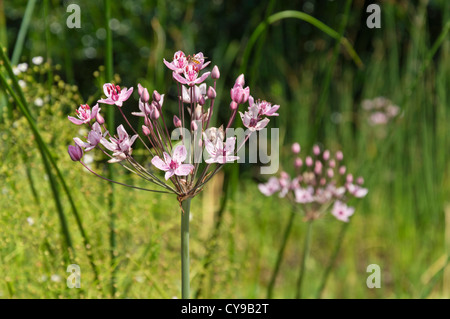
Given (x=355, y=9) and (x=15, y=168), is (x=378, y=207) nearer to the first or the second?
(x=355, y=9)

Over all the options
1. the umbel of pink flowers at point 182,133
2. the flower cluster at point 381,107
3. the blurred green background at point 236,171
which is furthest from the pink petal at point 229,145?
the flower cluster at point 381,107

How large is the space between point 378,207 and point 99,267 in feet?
6.24

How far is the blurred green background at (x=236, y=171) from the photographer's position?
120cm

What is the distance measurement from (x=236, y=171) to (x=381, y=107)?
1.89m

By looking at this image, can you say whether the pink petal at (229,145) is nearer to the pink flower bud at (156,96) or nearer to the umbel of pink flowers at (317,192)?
the pink flower bud at (156,96)

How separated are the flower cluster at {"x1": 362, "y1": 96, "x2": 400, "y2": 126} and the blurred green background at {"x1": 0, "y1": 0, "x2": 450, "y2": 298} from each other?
0.08 m

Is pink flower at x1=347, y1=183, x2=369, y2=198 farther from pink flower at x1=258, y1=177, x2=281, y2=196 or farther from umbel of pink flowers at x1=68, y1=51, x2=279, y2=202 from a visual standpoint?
umbel of pink flowers at x1=68, y1=51, x2=279, y2=202

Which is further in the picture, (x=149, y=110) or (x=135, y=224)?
(x=135, y=224)

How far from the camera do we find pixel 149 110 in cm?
70

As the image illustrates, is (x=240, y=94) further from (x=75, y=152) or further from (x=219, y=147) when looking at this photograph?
(x=75, y=152)

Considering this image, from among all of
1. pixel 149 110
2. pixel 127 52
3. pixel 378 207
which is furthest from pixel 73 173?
pixel 127 52

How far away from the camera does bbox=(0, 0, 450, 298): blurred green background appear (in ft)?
3.94

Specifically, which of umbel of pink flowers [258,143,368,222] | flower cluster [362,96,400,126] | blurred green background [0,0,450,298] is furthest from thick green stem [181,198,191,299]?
flower cluster [362,96,400,126]

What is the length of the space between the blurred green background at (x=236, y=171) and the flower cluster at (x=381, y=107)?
8 cm
